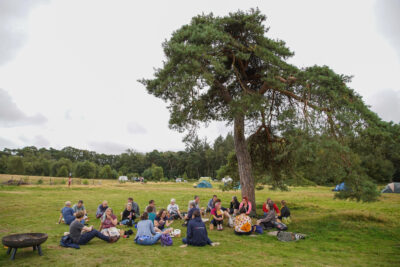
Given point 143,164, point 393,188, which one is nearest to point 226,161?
point 393,188

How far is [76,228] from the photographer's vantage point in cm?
709

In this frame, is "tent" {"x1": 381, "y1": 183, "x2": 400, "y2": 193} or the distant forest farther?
"tent" {"x1": 381, "y1": 183, "x2": 400, "y2": 193}

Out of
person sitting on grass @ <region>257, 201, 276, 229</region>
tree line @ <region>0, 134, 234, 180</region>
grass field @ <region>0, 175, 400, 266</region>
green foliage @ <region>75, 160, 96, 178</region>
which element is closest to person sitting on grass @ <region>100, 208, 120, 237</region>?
grass field @ <region>0, 175, 400, 266</region>

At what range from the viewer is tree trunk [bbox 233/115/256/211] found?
1210cm

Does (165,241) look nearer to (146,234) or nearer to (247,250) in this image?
(146,234)

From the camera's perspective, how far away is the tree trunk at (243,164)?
39.7 ft

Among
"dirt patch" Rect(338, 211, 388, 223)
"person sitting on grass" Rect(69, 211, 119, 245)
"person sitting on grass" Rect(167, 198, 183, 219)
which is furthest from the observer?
"person sitting on grass" Rect(167, 198, 183, 219)

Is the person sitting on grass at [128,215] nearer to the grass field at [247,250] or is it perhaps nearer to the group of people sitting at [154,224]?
the group of people sitting at [154,224]

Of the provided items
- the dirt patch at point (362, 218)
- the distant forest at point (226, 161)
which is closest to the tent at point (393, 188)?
the distant forest at point (226, 161)

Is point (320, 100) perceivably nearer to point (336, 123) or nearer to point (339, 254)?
point (336, 123)

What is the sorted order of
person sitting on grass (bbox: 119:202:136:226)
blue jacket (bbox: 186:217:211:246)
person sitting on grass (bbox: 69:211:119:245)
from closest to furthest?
person sitting on grass (bbox: 69:211:119:245)
blue jacket (bbox: 186:217:211:246)
person sitting on grass (bbox: 119:202:136:226)

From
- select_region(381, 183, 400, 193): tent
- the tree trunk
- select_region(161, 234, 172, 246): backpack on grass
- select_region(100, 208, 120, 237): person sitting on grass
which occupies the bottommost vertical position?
select_region(381, 183, 400, 193): tent

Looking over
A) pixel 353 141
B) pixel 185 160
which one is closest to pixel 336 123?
pixel 353 141

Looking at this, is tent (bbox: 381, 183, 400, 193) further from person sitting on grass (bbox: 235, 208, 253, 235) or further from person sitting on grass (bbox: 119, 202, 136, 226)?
person sitting on grass (bbox: 119, 202, 136, 226)
